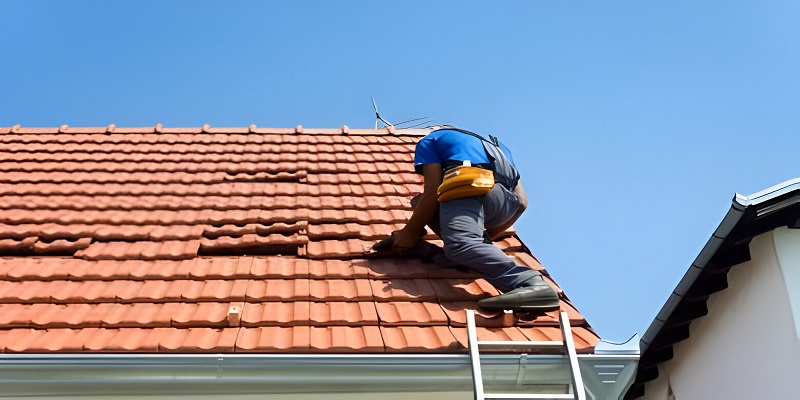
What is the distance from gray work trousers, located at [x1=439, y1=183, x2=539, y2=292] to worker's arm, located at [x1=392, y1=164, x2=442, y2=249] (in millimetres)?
109

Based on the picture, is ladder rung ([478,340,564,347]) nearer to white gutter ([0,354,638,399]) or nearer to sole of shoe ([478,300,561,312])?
white gutter ([0,354,638,399])

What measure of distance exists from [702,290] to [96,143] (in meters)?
5.35

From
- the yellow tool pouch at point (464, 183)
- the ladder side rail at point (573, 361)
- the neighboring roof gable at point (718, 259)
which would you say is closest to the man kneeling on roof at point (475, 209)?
the yellow tool pouch at point (464, 183)

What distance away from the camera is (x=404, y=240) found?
5117 millimetres

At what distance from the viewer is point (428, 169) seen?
502 centimetres

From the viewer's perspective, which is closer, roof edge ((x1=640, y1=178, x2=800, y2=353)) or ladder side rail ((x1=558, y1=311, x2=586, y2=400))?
ladder side rail ((x1=558, y1=311, x2=586, y2=400))

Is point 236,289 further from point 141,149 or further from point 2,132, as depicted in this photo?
point 2,132

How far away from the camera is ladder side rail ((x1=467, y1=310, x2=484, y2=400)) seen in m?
3.64

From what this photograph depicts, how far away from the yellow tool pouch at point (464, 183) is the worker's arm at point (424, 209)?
12cm

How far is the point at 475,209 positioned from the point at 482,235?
0.16 m

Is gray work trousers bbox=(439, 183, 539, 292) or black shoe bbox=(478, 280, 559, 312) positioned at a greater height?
gray work trousers bbox=(439, 183, 539, 292)

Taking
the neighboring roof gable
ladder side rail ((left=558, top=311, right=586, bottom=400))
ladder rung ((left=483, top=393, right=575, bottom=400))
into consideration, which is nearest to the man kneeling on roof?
ladder side rail ((left=558, top=311, right=586, bottom=400))

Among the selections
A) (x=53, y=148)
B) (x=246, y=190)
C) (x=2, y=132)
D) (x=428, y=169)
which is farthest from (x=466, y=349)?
(x=2, y=132)

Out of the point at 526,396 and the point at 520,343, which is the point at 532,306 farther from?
the point at 526,396
